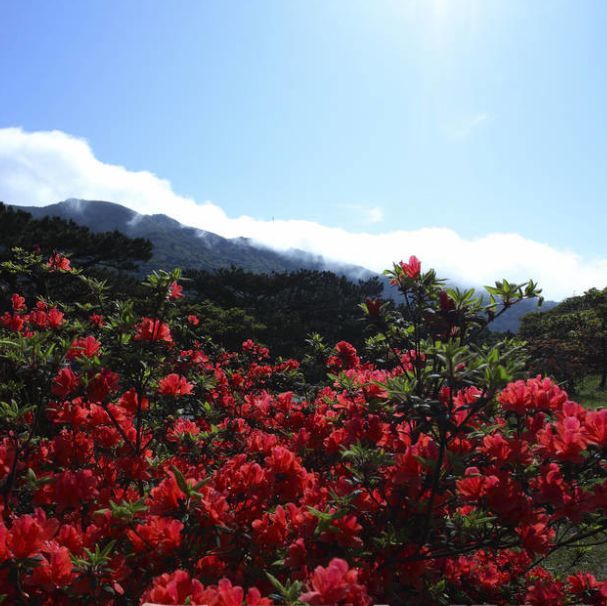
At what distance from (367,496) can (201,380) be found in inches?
94.4

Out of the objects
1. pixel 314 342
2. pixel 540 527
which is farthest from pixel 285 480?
pixel 314 342

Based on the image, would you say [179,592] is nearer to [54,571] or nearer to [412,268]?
[54,571]

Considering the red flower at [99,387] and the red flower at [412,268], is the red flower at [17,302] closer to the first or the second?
the red flower at [99,387]

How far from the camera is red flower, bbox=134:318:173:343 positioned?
8.39 feet

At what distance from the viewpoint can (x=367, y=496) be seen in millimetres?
1854

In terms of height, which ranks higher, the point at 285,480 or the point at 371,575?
the point at 285,480

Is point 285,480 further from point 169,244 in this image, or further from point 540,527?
point 169,244

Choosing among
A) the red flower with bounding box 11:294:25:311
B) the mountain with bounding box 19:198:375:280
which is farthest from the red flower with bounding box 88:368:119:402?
the mountain with bounding box 19:198:375:280

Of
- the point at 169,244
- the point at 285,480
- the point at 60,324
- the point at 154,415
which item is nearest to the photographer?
the point at 285,480

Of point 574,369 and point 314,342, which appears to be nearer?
point 314,342

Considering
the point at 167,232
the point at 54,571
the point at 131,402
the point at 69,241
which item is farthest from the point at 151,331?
the point at 167,232

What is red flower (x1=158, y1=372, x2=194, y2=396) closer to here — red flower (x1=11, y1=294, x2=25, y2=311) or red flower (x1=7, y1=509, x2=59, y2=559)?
red flower (x1=7, y1=509, x2=59, y2=559)

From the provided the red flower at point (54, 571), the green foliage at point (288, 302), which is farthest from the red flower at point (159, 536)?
the green foliage at point (288, 302)

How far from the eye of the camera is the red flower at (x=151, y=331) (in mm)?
2557
